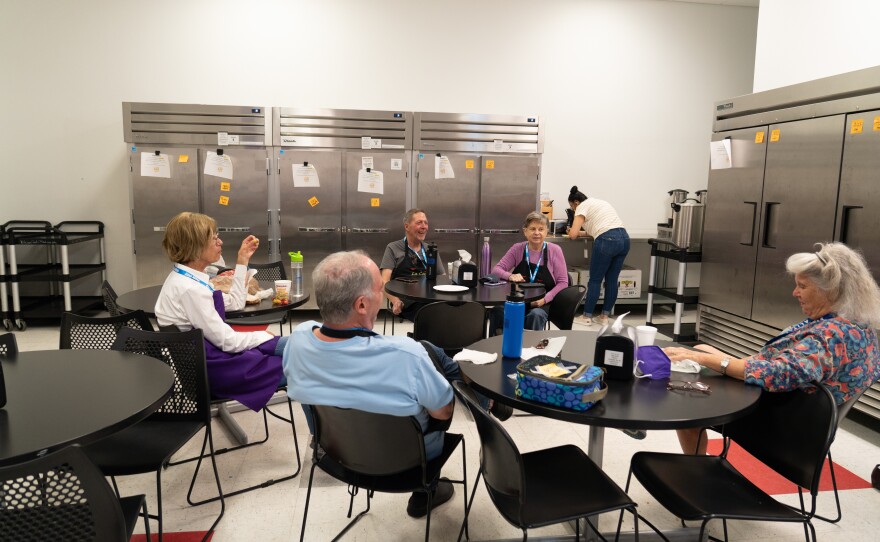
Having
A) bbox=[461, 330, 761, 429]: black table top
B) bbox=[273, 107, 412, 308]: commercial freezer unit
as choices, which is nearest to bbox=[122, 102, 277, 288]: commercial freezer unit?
bbox=[273, 107, 412, 308]: commercial freezer unit

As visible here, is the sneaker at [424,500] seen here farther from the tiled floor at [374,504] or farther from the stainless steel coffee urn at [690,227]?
the stainless steel coffee urn at [690,227]

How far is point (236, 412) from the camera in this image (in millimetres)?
3582

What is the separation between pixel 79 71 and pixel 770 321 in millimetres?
6792

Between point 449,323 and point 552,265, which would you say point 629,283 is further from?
point 449,323

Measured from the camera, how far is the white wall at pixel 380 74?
5.95 meters

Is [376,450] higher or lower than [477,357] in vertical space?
lower

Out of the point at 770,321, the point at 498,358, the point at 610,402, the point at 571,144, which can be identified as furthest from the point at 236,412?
the point at 571,144

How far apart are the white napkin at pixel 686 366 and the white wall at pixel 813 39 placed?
10.5 feet

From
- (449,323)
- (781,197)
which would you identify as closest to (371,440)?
(449,323)

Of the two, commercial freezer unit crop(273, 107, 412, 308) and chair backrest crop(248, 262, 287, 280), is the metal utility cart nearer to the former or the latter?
commercial freezer unit crop(273, 107, 412, 308)

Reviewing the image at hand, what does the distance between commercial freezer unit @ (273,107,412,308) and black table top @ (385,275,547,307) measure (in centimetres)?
210

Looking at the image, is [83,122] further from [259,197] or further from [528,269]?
[528,269]

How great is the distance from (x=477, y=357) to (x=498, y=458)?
52 centimetres

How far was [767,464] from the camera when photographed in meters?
1.97
